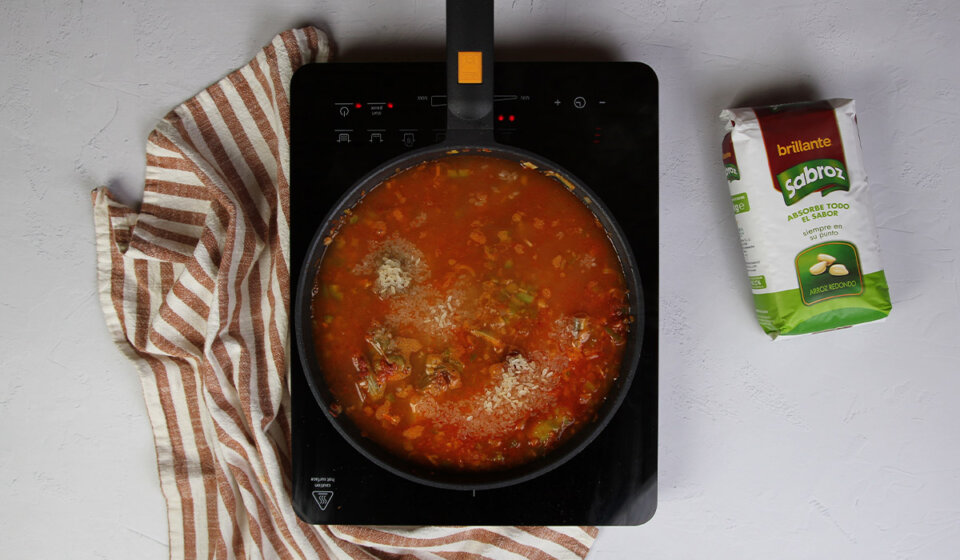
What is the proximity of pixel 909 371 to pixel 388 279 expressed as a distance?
101cm

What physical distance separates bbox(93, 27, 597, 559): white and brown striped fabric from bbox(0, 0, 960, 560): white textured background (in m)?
0.06

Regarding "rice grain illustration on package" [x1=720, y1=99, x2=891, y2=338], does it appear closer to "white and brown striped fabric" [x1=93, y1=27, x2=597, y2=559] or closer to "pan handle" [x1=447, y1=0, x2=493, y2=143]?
"pan handle" [x1=447, y1=0, x2=493, y2=143]

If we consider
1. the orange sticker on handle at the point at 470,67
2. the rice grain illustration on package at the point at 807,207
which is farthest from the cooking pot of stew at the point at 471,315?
the rice grain illustration on package at the point at 807,207

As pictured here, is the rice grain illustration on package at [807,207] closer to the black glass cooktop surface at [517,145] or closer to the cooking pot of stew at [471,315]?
the black glass cooktop surface at [517,145]

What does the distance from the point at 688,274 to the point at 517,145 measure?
1.37 feet

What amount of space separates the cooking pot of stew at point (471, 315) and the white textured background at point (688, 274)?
227 mm

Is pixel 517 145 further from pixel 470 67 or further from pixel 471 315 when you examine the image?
pixel 471 315

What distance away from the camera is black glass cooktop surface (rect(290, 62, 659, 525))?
1125 millimetres

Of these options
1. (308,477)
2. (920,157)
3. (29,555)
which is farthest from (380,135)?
(29,555)

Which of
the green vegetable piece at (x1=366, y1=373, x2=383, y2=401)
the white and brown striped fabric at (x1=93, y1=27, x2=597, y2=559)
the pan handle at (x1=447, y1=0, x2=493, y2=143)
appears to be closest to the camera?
the pan handle at (x1=447, y1=0, x2=493, y2=143)

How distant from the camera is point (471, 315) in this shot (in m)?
1.11

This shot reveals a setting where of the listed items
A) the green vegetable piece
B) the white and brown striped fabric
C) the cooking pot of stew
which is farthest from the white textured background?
the green vegetable piece

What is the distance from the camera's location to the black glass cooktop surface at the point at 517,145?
3.69ft

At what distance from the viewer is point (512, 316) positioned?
1107mm
